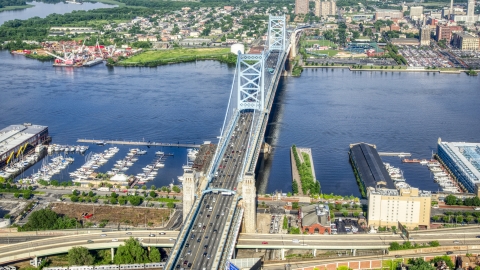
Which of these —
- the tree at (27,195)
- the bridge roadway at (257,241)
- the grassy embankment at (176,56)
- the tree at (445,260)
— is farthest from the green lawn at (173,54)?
the tree at (445,260)

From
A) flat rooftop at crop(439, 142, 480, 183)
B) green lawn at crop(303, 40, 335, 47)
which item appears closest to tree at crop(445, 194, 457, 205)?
flat rooftop at crop(439, 142, 480, 183)

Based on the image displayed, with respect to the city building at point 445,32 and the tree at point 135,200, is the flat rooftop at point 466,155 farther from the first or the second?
the city building at point 445,32

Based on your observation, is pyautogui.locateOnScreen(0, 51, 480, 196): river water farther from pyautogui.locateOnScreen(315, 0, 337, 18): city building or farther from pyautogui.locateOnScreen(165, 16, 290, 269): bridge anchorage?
pyautogui.locateOnScreen(315, 0, 337, 18): city building

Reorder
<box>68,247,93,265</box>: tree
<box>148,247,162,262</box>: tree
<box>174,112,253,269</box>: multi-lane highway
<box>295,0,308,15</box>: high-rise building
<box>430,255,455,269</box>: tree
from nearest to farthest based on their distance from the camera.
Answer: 1. <box>174,112,253,269</box>: multi-lane highway
2. <box>68,247,93,265</box>: tree
3. <box>430,255,455,269</box>: tree
4. <box>148,247,162,262</box>: tree
5. <box>295,0,308,15</box>: high-rise building

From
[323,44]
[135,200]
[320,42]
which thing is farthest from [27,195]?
[320,42]

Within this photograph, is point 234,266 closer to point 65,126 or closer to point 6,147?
point 6,147

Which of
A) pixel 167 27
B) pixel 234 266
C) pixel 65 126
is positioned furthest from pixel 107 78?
pixel 234 266

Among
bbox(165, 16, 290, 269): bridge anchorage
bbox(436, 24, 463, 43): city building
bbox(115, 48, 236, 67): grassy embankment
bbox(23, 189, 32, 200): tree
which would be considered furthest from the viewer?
bbox(436, 24, 463, 43): city building
